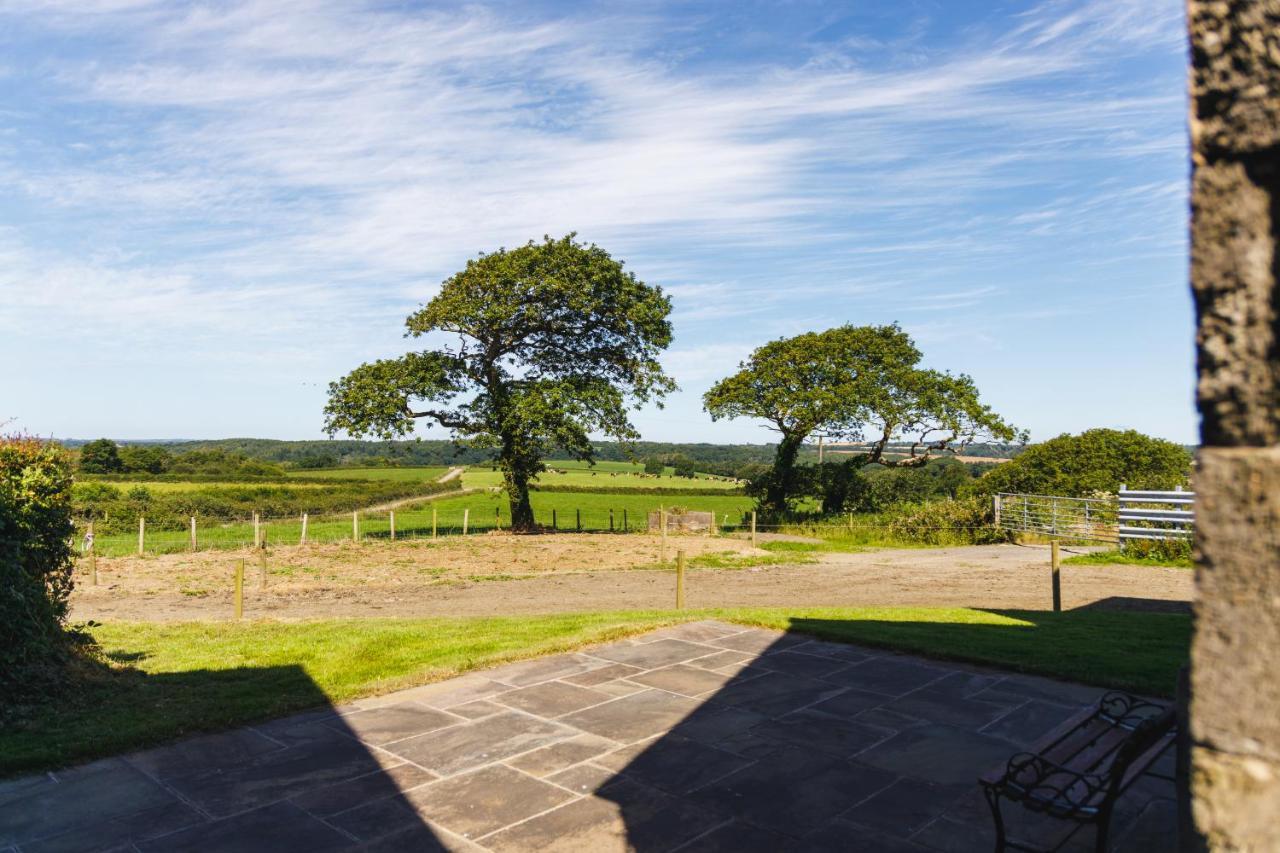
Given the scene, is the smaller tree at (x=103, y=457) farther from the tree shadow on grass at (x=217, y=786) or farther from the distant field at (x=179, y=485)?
the tree shadow on grass at (x=217, y=786)

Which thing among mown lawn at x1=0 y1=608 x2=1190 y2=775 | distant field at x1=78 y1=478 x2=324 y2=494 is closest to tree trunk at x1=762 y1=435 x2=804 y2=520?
mown lawn at x1=0 y1=608 x2=1190 y2=775

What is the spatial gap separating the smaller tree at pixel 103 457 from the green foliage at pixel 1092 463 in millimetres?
51039

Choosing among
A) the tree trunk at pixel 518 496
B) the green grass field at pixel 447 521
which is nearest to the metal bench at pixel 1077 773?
the tree trunk at pixel 518 496

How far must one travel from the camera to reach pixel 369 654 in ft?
28.8

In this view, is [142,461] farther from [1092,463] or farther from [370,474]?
[1092,463]

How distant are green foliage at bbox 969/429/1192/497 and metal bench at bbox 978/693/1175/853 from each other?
28524mm

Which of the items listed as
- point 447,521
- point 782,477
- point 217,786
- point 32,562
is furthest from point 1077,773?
point 447,521

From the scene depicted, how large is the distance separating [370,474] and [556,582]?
50.2 metres

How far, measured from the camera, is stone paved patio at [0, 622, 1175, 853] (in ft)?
14.6

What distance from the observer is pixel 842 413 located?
101 ft

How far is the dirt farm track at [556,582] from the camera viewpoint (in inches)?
559

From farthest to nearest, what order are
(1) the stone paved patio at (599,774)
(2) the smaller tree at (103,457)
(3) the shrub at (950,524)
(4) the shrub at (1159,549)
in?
(2) the smaller tree at (103,457) → (3) the shrub at (950,524) → (4) the shrub at (1159,549) → (1) the stone paved patio at (599,774)

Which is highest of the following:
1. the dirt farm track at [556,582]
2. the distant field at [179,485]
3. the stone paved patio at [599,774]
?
the distant field at [179,485]

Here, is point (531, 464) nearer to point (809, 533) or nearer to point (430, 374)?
point (430, 374)
